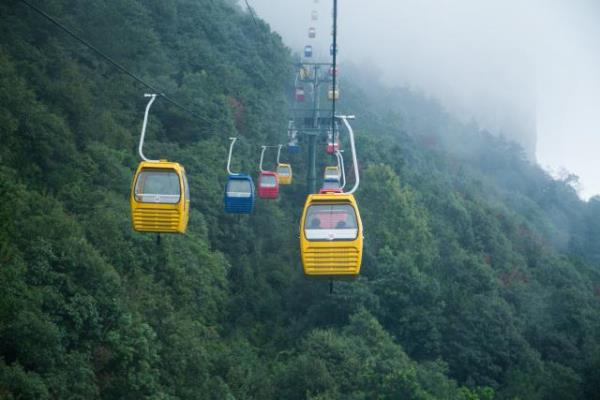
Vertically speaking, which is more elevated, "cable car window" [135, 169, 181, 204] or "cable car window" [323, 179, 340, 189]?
"cable car window" [135, 169, 181, 204]

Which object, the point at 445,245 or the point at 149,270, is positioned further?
the point at 445,245

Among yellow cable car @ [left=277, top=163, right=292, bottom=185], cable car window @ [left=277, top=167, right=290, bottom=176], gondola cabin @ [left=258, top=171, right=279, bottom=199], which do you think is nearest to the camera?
gondola cabin @ [left=258, top=171, right=279, bottom=199]

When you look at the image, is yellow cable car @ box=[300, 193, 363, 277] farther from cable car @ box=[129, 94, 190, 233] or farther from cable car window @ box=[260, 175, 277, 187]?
cable car window @ box=[260, 175, 277, 187]

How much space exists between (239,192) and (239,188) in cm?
14

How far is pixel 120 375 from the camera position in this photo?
21062mm

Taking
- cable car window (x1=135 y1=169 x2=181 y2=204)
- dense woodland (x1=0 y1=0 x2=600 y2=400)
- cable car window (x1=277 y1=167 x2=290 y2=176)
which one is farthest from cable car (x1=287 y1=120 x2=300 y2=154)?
cable car window (x1=135 y1=169 x2=181 y2=204)

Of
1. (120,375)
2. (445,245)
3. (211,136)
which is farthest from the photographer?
(445,245)

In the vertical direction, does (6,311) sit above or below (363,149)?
below

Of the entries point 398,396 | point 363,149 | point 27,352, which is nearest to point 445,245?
point 363,149

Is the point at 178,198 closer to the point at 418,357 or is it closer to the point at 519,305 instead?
the point at 418,357

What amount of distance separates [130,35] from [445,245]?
21.8 metres

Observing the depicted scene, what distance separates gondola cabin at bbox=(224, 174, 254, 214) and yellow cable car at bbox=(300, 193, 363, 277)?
1019 cm

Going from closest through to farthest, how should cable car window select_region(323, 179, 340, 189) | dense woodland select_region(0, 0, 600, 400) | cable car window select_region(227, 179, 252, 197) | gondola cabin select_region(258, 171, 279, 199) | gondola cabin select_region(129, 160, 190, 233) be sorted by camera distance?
gondola cabin select_region(129, 160, 190, 233)
dense woodland select_region(0, 0, 600, 400)
cable car window select_region(227, 179, 252, 197)
cable car window select_region(323, 179, 340, 189)
gondola cabin select_region(258, 171, 279, 199)

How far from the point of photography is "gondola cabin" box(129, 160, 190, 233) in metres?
13.9
